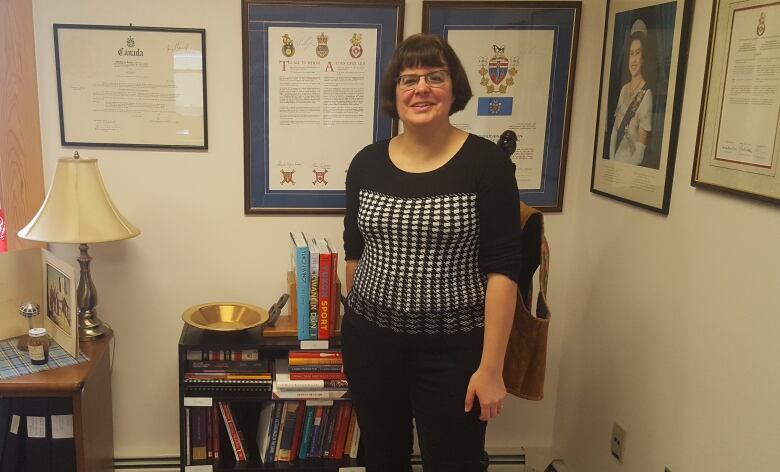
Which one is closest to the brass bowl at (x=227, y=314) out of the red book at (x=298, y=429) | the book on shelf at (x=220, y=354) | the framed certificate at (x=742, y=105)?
the book on shelf at (x=220, y=354)

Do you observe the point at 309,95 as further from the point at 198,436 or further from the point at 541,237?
the point at 198,436

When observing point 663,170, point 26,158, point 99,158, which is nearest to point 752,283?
point 663,170

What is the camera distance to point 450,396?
54.8 inches

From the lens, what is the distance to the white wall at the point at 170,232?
1.93 metres

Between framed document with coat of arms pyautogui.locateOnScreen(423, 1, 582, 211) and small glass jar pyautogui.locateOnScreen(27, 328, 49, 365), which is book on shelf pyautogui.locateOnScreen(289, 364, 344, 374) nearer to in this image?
small glass jar pyautogui.locateOnScreen(27, 328, 49, 365)

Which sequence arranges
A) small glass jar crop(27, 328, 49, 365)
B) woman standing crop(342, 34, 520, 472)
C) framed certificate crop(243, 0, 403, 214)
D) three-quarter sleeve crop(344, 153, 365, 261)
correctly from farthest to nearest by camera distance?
framed certificate crop(243, 0, 403, 214), small glass jar crop(27, 328, 49, 365), three-quarter sleeve crop(344, 153, 365, 261), woman standing crop(342, 34, 520, 472)

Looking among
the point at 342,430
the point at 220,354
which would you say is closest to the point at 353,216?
the point at 220,354

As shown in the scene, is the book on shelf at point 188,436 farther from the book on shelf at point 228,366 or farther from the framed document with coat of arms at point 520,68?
the framed document with coat of arms at point 520,68

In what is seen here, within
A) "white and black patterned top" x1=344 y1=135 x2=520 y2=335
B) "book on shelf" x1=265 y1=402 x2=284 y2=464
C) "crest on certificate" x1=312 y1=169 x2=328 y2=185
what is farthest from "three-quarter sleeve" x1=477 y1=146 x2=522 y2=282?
"book on shelf" x1=265 y1=402 x2=284 y2=464

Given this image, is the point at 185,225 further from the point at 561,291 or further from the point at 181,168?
the point at 561,291

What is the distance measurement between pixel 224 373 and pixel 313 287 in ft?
1.25

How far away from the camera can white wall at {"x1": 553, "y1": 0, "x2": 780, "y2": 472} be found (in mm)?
1283

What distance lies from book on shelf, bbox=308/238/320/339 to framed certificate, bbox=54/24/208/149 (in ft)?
1.78

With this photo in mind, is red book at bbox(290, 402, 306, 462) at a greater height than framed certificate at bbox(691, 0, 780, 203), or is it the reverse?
framed certificate at bbox(691, 0, 780, 203)
